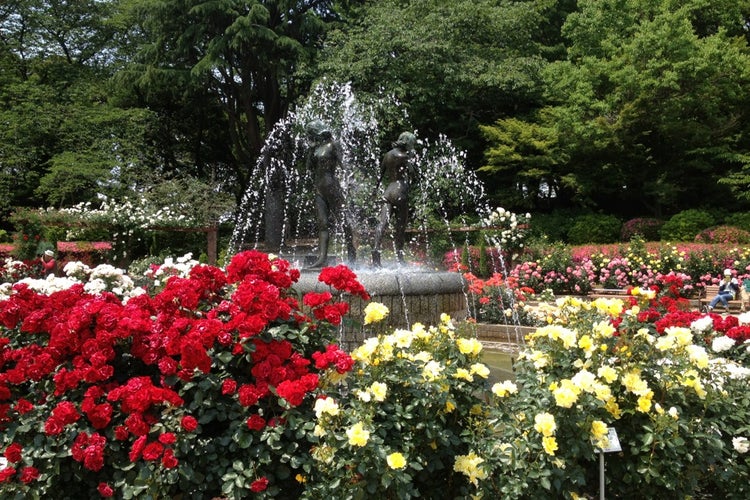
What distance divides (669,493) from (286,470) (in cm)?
165

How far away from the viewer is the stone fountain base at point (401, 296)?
5891 millimetres

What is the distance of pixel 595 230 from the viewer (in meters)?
22.2

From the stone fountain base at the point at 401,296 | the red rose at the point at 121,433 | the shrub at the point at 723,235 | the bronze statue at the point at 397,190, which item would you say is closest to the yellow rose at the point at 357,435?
the red rose at the point at 121,433

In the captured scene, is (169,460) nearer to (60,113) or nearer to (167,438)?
(167,438)

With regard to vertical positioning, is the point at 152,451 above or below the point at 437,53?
below

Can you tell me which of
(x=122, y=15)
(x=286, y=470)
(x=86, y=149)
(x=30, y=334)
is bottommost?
(x=286, y=470)

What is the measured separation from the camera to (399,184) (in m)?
7.33

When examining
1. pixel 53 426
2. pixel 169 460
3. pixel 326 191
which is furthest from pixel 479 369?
pixel 326 191

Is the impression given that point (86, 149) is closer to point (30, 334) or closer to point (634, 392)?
point (30, 334)

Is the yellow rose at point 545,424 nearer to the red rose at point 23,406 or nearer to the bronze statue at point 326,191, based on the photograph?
the red rose at point 23,406

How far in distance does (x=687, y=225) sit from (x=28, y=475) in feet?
68.7

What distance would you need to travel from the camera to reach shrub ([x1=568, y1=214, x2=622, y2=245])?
22.2 m

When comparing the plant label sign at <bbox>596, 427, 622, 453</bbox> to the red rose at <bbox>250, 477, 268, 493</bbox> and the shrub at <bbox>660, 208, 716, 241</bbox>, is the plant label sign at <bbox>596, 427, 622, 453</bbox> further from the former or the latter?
the shrub at <bbox>660, 208, 716, 241</bbox>

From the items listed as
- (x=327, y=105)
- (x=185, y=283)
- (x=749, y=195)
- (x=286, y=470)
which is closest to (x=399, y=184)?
(x=185, y=283)
